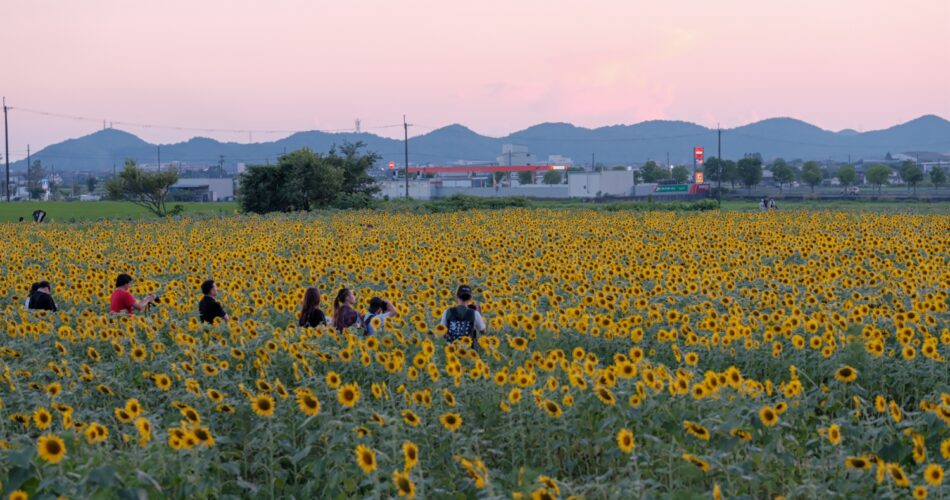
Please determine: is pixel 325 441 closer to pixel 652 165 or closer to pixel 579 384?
pixel 579 384

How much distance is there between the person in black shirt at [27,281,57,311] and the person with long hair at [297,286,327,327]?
3877 millimetres

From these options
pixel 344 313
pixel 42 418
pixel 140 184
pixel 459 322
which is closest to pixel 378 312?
pixel 344 313

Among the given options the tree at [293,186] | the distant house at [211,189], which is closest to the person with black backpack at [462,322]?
the tree at [293,186]

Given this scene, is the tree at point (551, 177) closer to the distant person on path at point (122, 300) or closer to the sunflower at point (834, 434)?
the distant person on path at point (122, 300)

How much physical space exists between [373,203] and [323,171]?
369cm

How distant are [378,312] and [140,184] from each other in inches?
2092

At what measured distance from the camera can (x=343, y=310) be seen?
1245 cm

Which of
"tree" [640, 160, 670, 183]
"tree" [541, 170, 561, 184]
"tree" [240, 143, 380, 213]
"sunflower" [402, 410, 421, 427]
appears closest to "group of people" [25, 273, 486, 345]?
"sunflower" [402, 410, 421, 427]

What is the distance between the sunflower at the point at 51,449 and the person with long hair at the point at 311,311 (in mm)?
6152

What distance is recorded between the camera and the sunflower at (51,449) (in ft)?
20.6

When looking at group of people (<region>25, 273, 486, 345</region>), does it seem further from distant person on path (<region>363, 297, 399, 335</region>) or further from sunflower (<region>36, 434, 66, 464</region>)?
sunflower (<region>36, 434, 66, 464</region>)

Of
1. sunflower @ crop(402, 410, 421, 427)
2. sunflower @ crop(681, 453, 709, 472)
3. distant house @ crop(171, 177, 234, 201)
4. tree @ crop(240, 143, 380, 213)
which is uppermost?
distant house @ crop(171, 177, 234, 201)

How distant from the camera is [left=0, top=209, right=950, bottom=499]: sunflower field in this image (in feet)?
22.5

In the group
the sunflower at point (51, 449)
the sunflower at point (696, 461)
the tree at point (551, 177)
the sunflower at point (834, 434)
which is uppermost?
the tree at point (551, 177)
